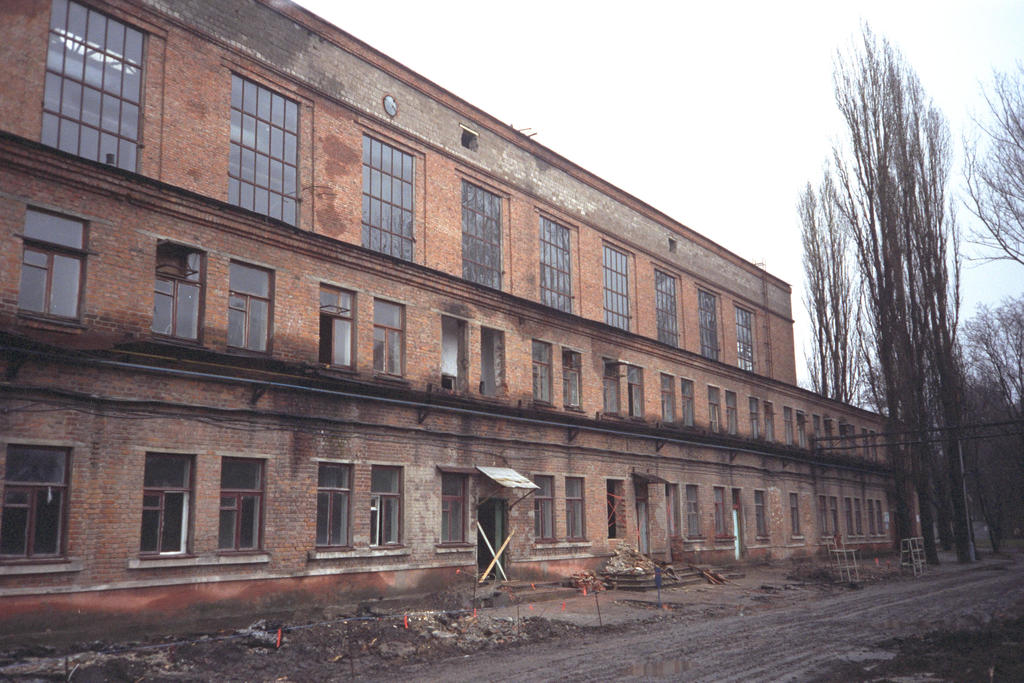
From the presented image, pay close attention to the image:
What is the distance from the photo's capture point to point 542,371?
26.2 m

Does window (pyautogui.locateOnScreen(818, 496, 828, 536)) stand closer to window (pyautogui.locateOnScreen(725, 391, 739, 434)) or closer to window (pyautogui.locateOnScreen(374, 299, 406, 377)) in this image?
window (pyautogui.locateOnScreen(725, 391, 739, 434))

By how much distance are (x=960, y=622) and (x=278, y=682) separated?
564 inches

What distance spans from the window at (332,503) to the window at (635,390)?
1377 centimetres

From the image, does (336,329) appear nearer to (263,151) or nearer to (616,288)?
(263,151)

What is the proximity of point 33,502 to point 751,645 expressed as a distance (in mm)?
12584

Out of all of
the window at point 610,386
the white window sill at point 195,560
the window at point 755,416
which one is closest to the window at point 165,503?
the white window sill at point 195,560

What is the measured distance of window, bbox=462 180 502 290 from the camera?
2559 cm

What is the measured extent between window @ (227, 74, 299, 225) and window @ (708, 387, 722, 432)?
2136cm

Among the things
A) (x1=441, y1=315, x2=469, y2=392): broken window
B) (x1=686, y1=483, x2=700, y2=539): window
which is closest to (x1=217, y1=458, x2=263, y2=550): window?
(x1=441, y1=315, x2=469, y2=392): broken window

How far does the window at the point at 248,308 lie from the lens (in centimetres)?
1739

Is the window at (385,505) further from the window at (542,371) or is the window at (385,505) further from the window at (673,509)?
the window at (673,509)

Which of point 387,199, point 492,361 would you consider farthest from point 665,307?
point 387,199

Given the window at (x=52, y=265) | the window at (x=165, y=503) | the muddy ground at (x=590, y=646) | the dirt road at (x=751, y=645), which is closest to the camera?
the muddy ground at (x=590, y=646)

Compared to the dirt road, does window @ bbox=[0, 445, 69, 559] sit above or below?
above
